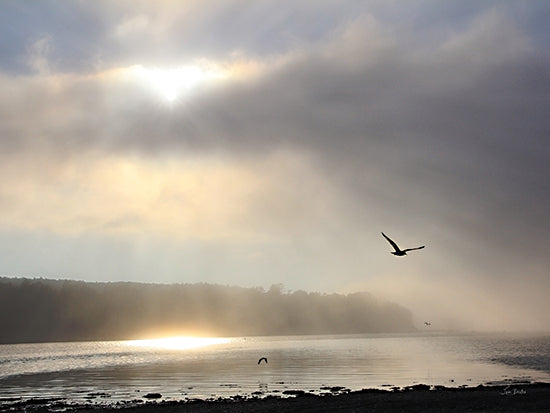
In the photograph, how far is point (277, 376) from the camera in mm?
90875

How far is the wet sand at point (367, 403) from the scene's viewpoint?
47.8 meters

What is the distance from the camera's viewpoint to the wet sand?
157ft

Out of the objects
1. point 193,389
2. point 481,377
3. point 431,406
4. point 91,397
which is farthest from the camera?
point 481,377

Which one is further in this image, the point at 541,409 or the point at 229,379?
the point at 229,379

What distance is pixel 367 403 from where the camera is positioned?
5128 centimetres

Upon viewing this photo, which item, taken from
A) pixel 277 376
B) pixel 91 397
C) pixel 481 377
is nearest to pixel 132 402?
pixel 91 397

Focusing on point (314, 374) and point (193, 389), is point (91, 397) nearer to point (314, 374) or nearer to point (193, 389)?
point (193, 389)

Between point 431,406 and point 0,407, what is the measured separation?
42.8 meters
